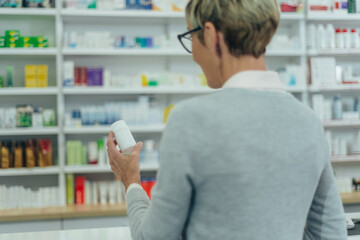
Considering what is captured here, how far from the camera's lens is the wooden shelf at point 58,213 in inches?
160

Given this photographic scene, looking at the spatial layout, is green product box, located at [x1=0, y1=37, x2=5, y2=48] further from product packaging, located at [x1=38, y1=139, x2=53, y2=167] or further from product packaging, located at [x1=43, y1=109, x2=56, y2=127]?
product packaging, located at [x1=38, y1=139, x2=53, y2=167]

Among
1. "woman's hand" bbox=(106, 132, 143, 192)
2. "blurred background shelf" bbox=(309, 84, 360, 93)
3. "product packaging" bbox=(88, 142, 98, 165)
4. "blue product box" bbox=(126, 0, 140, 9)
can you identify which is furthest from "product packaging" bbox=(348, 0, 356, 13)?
"woman's hand" bbox=(106, 132, 143, 192)

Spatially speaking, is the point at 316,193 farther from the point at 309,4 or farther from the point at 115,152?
the point at 309,4

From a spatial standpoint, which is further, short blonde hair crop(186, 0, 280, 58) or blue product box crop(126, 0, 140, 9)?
blue product box crop(126, 0, 140, 9)

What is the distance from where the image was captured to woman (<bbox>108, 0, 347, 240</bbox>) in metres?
0.78

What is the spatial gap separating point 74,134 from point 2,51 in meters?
1.09

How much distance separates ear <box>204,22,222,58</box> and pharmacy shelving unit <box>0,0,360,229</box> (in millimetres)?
3487

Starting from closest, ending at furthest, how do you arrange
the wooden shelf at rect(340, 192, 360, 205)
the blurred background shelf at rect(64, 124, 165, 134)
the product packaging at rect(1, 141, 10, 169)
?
the product packaging at rect(1, 141, 10, 169), the blurred background shelf at rect(64, 124, 165, 134), the wooden shelf at rect(340, 192, 360, 205)

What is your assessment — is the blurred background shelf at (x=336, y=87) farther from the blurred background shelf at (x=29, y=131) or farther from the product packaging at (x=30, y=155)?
the product packaging at (x=30, y=155)

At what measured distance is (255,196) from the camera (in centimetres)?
82

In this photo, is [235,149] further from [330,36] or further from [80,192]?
[330,36]

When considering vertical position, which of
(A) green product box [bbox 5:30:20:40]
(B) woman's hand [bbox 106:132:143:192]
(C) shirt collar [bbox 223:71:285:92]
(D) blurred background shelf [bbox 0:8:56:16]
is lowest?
(B) woman's hand [bbox 106:132:143:192]

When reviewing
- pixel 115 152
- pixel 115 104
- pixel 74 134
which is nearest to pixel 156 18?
pixel 115 104

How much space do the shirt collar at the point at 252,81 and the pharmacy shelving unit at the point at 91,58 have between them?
3.50 metres
